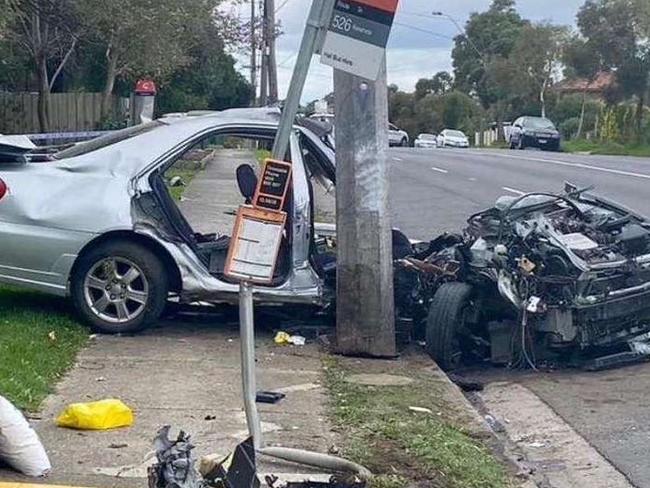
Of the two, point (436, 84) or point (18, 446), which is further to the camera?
point (436, 84)

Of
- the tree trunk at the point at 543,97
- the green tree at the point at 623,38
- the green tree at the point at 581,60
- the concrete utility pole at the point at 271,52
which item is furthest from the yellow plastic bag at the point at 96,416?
the tree trunk at the point at 543,97

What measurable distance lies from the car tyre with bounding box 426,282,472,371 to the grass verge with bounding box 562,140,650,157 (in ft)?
138

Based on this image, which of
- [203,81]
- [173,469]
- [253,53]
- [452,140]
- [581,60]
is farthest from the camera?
[452,140]

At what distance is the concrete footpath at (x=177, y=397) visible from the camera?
5.94 m

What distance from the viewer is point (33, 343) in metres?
8.08

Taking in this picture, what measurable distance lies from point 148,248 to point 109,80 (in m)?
19.6

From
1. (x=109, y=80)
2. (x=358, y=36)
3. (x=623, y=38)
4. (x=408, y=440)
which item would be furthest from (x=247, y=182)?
(x=623, y=38)

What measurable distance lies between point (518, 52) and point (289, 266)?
218 ft

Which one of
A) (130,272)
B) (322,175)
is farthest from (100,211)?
(322,175)

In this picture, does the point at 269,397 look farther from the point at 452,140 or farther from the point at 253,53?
the point at 452,140

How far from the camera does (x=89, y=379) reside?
749 cm

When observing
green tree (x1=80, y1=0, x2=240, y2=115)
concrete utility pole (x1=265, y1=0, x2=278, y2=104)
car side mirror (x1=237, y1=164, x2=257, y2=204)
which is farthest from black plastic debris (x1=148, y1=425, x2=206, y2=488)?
concrete utility pole (x1=265, y1=0, x2=278, y2=104)

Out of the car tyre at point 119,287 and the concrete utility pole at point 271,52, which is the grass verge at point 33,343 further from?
the concrete utility pole at point 271,52

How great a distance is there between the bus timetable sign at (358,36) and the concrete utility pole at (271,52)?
3237cm
